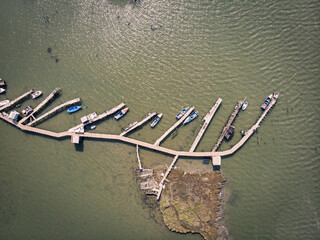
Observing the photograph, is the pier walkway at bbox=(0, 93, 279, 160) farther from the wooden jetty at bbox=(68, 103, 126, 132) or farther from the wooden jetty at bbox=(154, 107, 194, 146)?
the wooden jetty at bbox=(68, 103, 126, 132)

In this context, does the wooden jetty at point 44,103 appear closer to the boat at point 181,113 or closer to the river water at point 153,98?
the river water at point 153,98

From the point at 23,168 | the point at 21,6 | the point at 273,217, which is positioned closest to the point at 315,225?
the point at 273,217

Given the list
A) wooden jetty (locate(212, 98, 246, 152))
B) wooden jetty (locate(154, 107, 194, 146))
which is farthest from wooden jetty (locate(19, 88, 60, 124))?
wooden jetty (locate(212, 98, 246, 152))

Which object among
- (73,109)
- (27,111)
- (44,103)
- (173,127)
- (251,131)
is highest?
(44,103)

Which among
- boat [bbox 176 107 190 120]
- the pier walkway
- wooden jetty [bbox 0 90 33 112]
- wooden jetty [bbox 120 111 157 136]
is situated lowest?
the pier walkway

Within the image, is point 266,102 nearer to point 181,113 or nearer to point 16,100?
point 181,113

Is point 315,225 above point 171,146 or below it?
below

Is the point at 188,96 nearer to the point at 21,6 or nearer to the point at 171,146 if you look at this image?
the point at 171,146

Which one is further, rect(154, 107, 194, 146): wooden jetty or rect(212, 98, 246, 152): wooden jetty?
rect(154, 107, 194, 146): wooden jetty

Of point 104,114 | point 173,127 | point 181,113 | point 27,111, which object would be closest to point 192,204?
point 173,127
